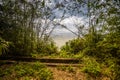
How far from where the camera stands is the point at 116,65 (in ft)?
29.9

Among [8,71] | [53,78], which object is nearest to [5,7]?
[8,71]

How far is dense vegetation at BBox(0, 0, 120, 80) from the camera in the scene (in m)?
9.25

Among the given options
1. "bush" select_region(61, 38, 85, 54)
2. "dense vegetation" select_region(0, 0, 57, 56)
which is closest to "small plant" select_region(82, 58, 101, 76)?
"bush" select_region(61, 38, 85, 54)

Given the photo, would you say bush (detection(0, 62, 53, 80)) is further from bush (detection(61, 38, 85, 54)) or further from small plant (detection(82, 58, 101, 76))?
bush (detection(61, 38, 85, 54))

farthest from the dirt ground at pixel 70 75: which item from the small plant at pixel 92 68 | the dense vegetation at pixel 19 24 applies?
the dense vegetation at pixel 19 24

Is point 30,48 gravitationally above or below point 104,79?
above

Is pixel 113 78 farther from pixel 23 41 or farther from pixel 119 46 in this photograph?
pixel 23 41

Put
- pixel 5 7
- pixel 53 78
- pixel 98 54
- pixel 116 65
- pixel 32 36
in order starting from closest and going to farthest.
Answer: pixel 53 78 → pixel 116 65 → pixel 98 54 → pixel 5 7 → pixel 32 36

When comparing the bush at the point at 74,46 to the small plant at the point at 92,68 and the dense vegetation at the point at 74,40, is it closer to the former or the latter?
the dense vegetation at the point at 74,40

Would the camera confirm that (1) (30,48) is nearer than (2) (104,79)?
No

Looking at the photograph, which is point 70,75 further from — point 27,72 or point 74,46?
point 74,46

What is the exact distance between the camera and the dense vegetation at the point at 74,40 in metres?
9.25

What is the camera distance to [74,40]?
12.7 m

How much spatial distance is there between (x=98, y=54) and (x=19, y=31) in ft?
12.2
